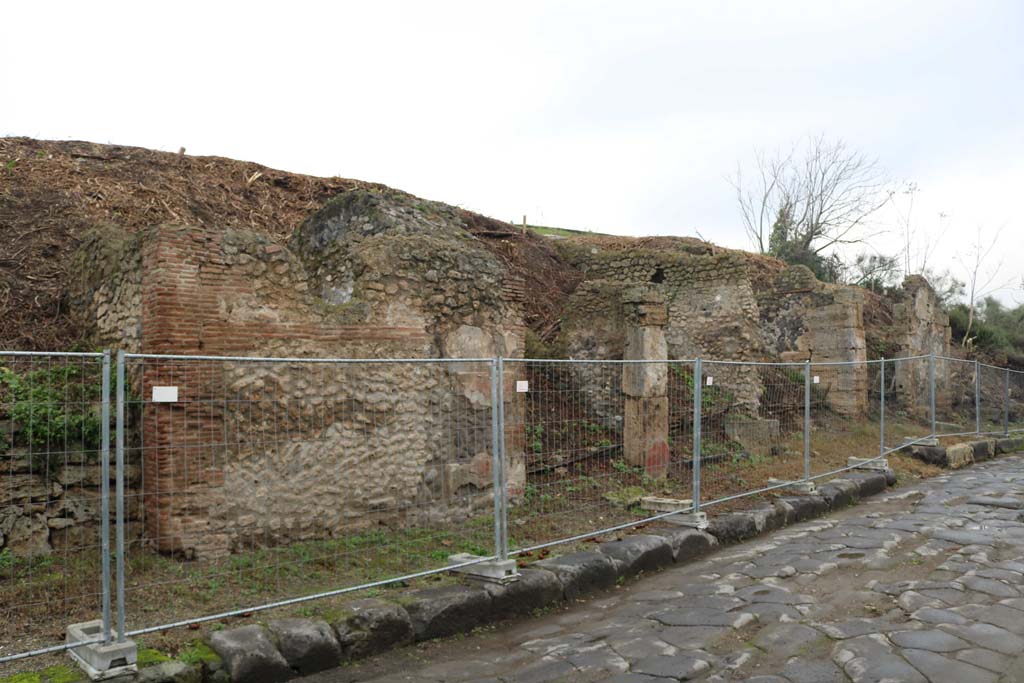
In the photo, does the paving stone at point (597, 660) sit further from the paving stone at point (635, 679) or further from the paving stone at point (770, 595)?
the paving stone at point (770, 595)

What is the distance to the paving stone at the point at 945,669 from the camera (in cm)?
401

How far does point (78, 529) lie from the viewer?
19.8 ft

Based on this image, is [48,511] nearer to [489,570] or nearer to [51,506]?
[51,506]

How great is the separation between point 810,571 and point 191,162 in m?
13.0

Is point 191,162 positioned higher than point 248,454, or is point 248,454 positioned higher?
point 191,162

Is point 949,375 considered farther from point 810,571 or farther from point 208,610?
point 208,610

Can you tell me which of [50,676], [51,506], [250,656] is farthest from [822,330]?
[50,676]

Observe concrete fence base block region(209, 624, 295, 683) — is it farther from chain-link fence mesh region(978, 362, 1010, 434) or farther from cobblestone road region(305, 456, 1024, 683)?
chain-link fence mesh region(978, 362, 1010, 434)

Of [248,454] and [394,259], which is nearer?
[248,454]

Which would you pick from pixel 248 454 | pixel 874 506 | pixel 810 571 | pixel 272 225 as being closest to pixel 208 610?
pixel 248 454

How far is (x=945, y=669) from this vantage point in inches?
163

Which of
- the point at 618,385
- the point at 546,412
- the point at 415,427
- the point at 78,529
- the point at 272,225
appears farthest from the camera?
the point at 272,225

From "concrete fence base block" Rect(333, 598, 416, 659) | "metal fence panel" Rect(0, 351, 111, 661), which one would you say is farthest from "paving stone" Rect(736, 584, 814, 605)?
"metal fence panel" Rect(0, 351, 111, 661)

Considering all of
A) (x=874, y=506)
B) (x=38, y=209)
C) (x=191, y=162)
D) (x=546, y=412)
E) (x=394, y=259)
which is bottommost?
(x=874, y=506)
